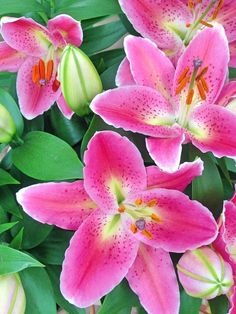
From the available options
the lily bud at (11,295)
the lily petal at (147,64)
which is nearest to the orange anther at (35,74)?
the lily petal at (147,64)

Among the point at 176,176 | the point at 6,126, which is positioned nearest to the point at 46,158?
the point at 6,126

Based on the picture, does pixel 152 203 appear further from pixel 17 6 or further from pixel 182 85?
pixel 17 6

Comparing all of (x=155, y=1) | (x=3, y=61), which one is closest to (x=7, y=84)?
(x=3, y=61)

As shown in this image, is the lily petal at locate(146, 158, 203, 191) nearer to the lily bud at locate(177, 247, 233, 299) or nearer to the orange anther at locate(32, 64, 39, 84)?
the lily bud at locate(177, 247, 233, 299)

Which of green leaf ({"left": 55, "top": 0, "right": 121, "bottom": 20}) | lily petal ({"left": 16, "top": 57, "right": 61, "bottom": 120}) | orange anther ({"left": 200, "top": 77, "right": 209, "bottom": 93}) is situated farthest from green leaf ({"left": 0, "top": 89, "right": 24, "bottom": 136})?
orange anther ({"left": 200, "top": 77, "right": 209, "bottom": 93})

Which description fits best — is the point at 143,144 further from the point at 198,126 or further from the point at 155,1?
the point at 155,1

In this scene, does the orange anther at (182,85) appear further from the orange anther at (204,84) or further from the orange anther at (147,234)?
the orange anther at (147,234)
